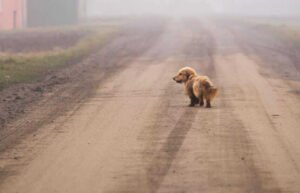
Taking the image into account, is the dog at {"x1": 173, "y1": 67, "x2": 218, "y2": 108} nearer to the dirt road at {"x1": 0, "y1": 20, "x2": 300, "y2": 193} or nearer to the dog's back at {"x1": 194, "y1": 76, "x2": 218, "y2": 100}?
the dog's back at {"x1": 194, "y1": 76, "x2": 218, "y2": 100}

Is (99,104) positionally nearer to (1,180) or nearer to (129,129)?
(129,129)

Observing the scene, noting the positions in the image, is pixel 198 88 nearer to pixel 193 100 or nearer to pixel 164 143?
pixel 193 100

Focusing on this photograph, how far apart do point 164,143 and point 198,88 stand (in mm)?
3107

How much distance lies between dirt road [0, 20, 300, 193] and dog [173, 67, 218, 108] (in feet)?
0.83

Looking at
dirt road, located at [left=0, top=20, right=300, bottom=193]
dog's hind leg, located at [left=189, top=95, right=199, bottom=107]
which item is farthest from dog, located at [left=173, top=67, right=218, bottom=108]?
dirt road, located at [left=0, top=20, right=300, bottom=193]

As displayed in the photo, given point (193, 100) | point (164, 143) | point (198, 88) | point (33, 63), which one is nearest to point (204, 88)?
point (198, 88)

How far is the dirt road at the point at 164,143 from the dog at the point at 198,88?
9.9 inches

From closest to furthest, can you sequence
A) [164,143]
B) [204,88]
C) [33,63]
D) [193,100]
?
[164,143]
[204,88]
[193,100]
[33,63]

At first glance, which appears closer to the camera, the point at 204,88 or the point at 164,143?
the point at 164,143

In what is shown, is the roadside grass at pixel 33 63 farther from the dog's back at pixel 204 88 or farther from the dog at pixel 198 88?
the dog's back at pixel 204 88

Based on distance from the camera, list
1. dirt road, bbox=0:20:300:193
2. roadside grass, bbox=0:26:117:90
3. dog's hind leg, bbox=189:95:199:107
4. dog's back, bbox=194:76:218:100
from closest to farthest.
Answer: dirt road, bbox=0:20:300:193 → dog's back, bbox=194:76:218:100 → dog's hind leg, bbox=189:95:199:107 → roadside grass, bbox=0:26:117:90

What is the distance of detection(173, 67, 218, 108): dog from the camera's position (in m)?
13.4

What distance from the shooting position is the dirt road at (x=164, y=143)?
8469mm

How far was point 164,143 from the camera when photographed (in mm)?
10531
